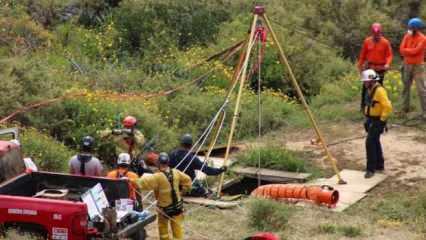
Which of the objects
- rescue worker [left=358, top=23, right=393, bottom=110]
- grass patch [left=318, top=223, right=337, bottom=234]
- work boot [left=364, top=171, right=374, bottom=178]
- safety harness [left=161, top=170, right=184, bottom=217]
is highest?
rescue worker [left=358, top=23, right=393, bottom=110]

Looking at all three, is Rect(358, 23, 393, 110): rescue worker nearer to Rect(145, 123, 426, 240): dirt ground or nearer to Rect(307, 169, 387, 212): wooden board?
Rect(145, 123, 426, 240): dirt ground

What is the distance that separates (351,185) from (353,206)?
3.41 feet

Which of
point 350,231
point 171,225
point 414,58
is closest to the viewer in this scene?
point 171,225

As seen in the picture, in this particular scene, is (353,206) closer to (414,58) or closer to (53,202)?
(414,58)

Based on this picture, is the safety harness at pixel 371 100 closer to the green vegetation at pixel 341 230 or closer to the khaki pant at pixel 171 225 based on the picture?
the green vegetation at pixel 341 230

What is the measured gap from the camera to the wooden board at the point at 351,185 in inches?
506

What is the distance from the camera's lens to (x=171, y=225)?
10.3 m

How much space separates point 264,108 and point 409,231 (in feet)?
23.3

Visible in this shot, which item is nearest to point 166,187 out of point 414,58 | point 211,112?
point 211,112

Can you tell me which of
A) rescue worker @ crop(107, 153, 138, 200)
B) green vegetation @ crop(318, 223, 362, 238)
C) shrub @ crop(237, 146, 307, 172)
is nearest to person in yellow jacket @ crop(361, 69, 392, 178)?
shrub @ crop(237, 146, 307, 172)

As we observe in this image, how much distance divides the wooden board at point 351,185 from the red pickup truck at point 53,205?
3.94m

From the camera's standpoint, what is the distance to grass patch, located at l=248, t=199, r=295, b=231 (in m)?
11.3

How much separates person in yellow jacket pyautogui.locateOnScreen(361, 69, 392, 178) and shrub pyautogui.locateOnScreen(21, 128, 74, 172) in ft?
17.0

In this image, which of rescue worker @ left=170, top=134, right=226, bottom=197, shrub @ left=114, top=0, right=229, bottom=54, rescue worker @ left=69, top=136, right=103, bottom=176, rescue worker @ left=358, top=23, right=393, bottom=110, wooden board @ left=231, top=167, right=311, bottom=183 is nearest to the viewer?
rescue worker @ left=69, top=136, right=103, bottom=176
